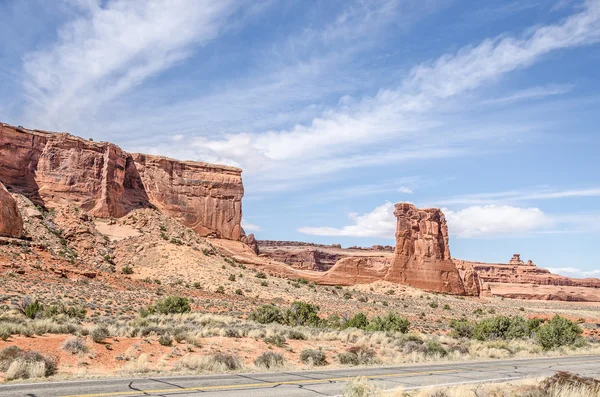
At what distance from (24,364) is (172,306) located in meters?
20.0

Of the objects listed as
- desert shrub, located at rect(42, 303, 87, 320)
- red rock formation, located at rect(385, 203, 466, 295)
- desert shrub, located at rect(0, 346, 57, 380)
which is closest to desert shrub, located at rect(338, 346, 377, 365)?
desert shrub, located at rect(0, 346, 57, 380)

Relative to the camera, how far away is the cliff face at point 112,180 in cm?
5822

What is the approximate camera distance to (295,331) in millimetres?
23469

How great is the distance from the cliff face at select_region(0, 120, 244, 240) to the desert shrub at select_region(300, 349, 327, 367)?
47.9 meters

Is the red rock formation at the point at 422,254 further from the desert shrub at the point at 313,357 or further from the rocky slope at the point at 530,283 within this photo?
the desert shrub at the point at 313,357

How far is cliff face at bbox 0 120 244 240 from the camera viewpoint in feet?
191

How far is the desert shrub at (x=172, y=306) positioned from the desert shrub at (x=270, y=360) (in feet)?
54.3

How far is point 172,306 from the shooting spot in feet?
108

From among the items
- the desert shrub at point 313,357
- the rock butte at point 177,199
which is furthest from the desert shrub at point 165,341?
the rock butte at point 177,199

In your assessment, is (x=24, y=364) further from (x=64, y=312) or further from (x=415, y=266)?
(x=415, y=266)

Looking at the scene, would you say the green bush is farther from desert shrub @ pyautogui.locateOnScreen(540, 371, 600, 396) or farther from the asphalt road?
desert shrub @ pyautogui.locateOnScreen(540, 371, 600, 396)

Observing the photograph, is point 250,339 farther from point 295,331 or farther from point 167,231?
point 167,231

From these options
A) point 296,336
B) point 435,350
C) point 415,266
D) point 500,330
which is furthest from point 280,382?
point 415,266

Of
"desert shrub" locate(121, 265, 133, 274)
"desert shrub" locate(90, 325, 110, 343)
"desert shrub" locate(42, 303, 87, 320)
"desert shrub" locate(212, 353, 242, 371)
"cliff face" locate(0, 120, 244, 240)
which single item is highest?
"cliff face" locate(0, 120, 244, 240)
